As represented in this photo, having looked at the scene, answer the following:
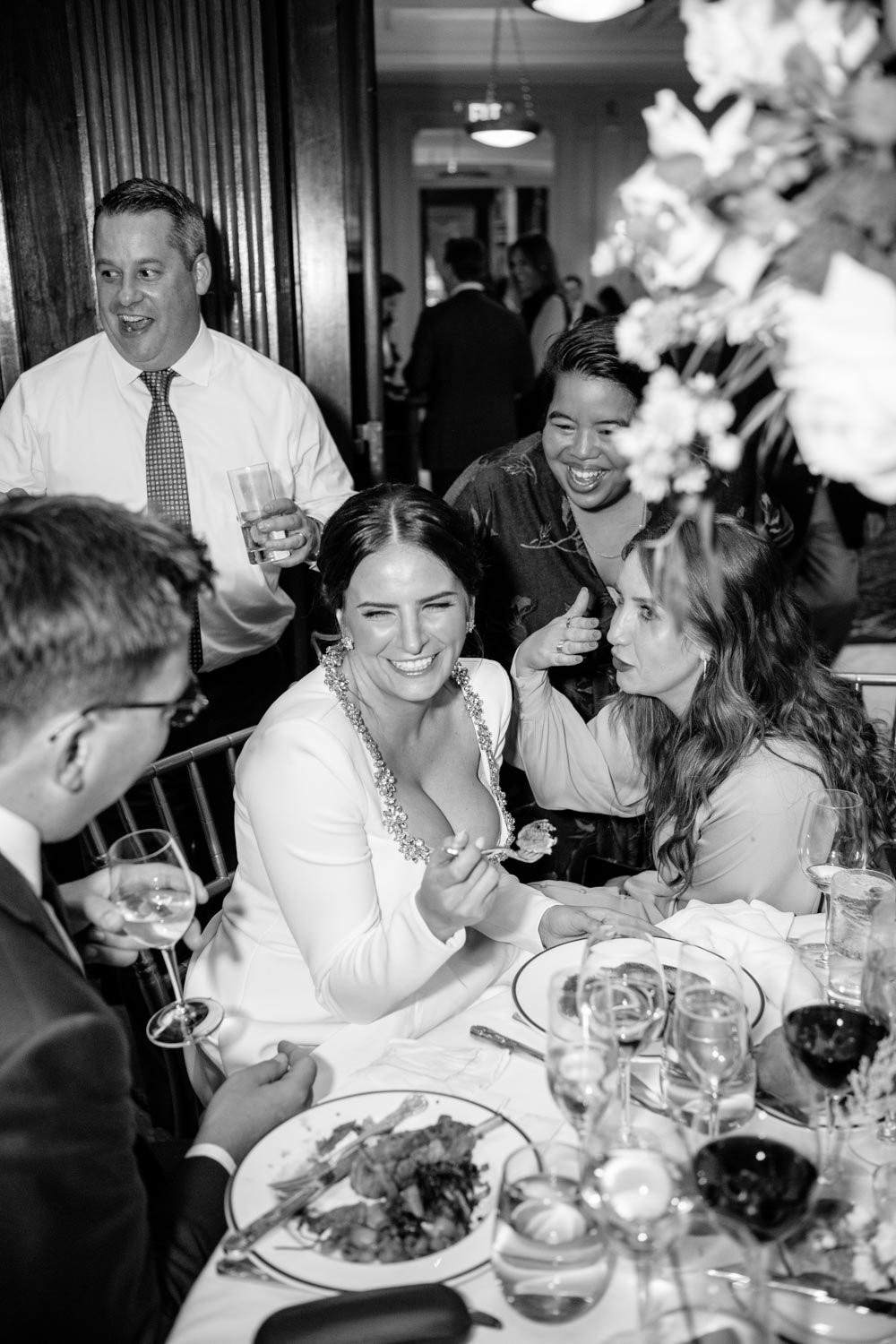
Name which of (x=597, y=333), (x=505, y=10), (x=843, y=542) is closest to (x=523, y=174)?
(x=505, y=10)

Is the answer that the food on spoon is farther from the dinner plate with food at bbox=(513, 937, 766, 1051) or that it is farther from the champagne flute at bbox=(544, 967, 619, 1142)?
the dinner plate with food at bbox=(513, 937, 766, 1051)

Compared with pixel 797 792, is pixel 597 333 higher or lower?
higher

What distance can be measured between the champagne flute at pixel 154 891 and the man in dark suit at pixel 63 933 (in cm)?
29

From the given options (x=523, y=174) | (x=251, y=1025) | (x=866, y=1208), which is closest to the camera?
(x=866, y=1208)

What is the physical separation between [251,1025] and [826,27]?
1.51 metres

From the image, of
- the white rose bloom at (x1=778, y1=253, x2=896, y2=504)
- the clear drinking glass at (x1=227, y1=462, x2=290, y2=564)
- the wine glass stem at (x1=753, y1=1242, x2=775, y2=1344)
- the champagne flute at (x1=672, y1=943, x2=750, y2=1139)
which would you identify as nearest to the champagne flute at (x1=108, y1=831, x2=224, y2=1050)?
the champagne flute at (x1=672, y1=943, x2=750, y2=1139)

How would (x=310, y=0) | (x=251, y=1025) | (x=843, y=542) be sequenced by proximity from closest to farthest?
(x=251, y=1025) → (x=310, y=0) → (x=843, y=542)

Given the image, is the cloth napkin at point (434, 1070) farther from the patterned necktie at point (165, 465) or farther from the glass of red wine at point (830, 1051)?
the patterned necktie at point (165, 465)

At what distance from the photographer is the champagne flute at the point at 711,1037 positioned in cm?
118

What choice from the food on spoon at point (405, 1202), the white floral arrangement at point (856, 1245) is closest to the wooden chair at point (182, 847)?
the food on spoon at point (405, 1202)

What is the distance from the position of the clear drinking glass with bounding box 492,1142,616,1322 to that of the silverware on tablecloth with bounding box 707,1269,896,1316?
0.15 m

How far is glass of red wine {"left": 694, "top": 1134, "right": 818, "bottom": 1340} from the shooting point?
98 centimetres

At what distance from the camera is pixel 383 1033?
65.4 inches

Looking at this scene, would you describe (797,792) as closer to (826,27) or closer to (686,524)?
(686,524)
